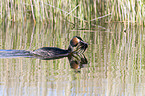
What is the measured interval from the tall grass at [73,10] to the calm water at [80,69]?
1436 millimetres

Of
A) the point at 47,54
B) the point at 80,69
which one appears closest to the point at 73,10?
the point at 47,54

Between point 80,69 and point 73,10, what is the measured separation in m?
5.85

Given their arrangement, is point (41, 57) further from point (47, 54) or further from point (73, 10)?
point (73, 10)

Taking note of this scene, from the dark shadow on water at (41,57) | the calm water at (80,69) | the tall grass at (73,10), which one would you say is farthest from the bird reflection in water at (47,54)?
the tall grass at (73,10)

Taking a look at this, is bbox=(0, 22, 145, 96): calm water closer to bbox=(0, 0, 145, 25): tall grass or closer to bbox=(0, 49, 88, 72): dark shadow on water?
bbox=(0, 49, 88, 72): dark shadow on water

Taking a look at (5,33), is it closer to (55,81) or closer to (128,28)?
(128,28)

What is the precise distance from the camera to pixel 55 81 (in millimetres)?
5004

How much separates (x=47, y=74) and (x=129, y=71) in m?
1.30

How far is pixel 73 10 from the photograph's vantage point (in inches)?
454

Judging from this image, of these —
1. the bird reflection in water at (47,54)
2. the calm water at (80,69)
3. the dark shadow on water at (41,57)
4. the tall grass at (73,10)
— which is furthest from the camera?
the tall grass at (73,10)

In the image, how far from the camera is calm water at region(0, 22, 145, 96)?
4578 millimetres

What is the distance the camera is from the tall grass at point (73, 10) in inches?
447

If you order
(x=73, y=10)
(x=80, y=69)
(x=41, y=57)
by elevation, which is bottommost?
(x=80, y=69)

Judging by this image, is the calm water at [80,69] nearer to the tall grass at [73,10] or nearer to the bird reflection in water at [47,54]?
the bird reflection in water at [47,54]
